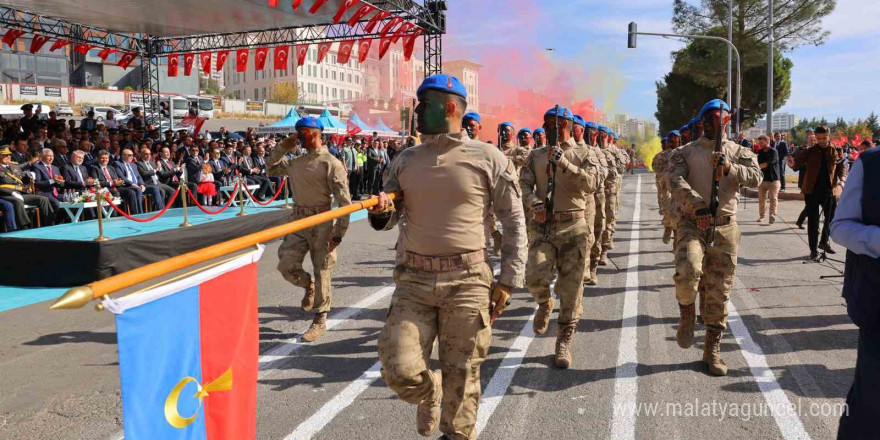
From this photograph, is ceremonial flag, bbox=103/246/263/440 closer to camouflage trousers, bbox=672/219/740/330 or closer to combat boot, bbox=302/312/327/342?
combat boot, bbox=302/312/327/342

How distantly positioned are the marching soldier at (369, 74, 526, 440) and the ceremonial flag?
3.30ft

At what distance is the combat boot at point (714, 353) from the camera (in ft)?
16.4

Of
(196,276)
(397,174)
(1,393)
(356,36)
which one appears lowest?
(1,393)

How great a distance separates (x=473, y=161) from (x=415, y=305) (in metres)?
0.87

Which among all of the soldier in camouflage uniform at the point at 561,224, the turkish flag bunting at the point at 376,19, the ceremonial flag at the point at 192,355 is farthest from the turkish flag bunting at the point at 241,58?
the ceremonial flag at the point at 192,355

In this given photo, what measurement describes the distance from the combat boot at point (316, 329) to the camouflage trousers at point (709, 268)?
335cm

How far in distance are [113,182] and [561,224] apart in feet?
32.4

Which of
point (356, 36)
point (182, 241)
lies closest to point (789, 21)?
point (356, 36)

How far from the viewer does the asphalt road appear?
161 inches

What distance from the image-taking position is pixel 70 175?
11.6 metres

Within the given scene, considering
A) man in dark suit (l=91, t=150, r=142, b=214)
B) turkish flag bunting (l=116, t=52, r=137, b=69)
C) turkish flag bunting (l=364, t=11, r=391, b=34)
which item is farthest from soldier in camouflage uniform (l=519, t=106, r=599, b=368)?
turkish flag bunting (l=116, t=52, r=137, b=69)

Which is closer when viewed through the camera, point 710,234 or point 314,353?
point 710,234

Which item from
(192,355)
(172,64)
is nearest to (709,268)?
(192,355)

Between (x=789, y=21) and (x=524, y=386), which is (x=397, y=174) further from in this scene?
(x=789, y=21)
